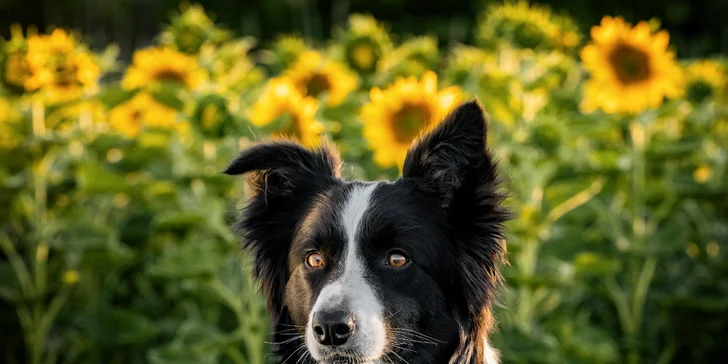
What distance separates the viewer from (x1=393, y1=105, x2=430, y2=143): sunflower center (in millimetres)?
4316

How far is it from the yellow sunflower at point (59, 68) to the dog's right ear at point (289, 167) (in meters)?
2.11

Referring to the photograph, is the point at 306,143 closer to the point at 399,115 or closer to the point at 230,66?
the point at 399,115

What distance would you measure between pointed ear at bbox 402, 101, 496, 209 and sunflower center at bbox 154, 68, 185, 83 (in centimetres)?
239

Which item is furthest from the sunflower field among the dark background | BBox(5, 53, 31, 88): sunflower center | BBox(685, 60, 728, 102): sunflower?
the dark background

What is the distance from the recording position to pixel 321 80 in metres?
5.13

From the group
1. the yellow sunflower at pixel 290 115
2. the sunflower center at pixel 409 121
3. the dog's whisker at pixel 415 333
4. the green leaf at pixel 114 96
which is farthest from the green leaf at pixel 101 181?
the dog's whisker at pixel 415 333

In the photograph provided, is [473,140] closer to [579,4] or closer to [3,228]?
[3,228]

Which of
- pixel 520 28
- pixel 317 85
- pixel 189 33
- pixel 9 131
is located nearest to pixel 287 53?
pixel 189 33

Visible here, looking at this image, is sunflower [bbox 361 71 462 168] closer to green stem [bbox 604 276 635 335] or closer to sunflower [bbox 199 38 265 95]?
sunflower [bbox 199 38 265 95]

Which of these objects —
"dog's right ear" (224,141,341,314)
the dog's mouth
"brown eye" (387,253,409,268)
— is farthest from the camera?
"dog's right ear" (224,141,341,314)

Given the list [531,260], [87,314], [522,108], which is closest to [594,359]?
[531,260]

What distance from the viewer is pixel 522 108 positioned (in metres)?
4.94

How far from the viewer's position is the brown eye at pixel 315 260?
2.99 m

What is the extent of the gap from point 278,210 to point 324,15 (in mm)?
13785
